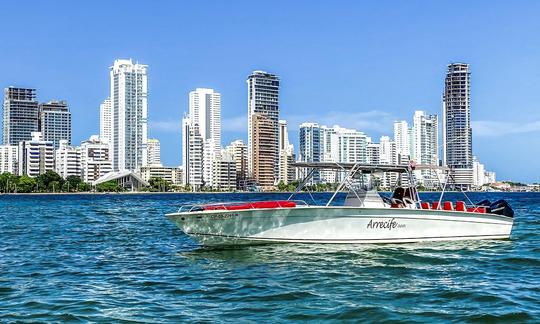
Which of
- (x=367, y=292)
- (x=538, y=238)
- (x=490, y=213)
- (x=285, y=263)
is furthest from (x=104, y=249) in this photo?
(x=538, y=238)

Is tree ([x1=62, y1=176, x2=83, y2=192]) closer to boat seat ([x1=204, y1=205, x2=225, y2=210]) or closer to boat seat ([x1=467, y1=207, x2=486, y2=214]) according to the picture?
boat seat ([x1=204, y1=205, x2=225, y2=210])

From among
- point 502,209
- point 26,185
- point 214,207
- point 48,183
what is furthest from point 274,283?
point 26,185

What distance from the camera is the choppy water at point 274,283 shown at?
11.0 meters

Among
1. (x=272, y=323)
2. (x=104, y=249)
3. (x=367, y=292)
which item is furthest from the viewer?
(x=104, y=249)

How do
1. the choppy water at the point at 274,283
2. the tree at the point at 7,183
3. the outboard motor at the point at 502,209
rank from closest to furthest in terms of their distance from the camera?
the choppy water at the point at 274,283 < the outboard motor at the point at 502,209 < the tree at the point at 7,183

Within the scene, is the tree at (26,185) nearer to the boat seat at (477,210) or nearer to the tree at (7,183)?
the tree at (7,183)

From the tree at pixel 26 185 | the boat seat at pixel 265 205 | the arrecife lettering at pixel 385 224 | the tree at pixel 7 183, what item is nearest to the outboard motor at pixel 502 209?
the arrecife lettering at pixel 385 224

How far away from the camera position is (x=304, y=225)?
19.5 metres

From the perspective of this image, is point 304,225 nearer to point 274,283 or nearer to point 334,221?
point 334,221

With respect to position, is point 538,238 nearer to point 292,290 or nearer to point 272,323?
point 292,290

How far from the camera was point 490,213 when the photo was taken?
22453 mm

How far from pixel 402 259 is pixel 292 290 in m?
5.64

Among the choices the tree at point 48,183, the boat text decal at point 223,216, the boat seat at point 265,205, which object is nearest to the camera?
the boat text decal at point 223,216

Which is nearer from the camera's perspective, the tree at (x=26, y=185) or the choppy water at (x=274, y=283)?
the choppy water at (x=274, y=283)
